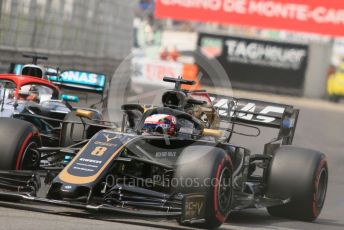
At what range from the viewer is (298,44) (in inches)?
1706

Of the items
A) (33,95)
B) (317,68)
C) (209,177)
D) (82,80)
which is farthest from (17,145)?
(317,68)

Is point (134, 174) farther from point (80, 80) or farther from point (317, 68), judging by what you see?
point (317, 68)

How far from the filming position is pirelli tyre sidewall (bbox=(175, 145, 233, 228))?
907 cm

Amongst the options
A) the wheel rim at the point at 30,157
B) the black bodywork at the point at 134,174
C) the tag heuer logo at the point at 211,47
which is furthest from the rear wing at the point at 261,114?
the tag heuer logo at the point at 211,47

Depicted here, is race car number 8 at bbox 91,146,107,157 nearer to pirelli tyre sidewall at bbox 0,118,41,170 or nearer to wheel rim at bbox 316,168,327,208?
pirelli tyre sidewall at bbox 0,118,41,170

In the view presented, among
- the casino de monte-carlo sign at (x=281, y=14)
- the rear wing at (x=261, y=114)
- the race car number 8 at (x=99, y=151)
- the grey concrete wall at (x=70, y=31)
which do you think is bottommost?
the race car number 8 at (x=99, y=151)

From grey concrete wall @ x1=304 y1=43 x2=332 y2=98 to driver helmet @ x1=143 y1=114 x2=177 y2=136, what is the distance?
3296cm

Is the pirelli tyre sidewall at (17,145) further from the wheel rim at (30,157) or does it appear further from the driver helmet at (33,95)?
the driver helmet at (33,95)

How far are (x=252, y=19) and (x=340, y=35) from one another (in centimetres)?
384

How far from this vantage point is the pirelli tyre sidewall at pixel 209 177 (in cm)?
907

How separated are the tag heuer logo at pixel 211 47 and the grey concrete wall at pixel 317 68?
4149 millimetres

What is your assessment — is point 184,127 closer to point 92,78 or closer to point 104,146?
point 104,146

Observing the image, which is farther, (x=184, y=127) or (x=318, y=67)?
(x=318, y=67)

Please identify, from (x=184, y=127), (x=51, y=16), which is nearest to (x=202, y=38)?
(x=51, y=16)
